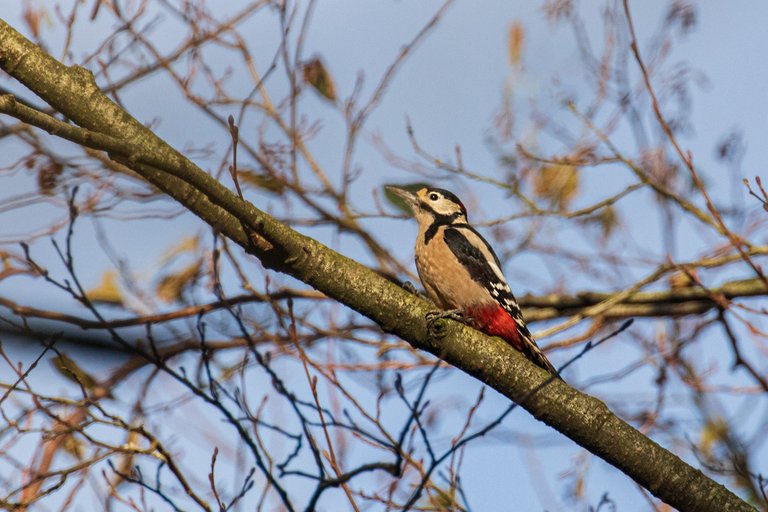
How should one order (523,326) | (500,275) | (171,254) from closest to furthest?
(523,326), (500,275), (171,254)

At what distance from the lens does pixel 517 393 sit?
11.5 ft

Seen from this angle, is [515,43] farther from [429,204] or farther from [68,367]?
[68,367]

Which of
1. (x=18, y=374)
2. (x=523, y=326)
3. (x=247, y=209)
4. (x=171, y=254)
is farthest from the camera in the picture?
(x=171, y=254)

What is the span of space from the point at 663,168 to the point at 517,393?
9.15ft

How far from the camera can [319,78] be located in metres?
5.56

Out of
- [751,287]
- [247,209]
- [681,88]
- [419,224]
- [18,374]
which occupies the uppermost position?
[681,88]

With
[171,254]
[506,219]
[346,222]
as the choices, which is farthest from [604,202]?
[171,254]

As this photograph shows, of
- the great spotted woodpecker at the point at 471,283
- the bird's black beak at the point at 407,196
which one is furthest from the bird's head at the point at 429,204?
the great spotted woodpecker at the point at 471,283

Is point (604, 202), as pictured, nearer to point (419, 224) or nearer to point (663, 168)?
point (663, 168)

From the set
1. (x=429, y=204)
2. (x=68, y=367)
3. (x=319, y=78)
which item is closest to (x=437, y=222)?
(x=429, y=204)

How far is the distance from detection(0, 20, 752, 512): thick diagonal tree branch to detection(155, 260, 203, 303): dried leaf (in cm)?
214

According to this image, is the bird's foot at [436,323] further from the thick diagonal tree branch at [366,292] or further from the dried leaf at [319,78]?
the dried leaf at [319,78]

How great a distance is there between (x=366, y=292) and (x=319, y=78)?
2.61 meters

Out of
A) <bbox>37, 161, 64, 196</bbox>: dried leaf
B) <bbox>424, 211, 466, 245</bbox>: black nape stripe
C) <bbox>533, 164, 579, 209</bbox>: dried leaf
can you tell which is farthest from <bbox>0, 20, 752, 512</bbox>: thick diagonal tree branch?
<bbox>533, 164, 579, 209</bbox>: dried leaf
